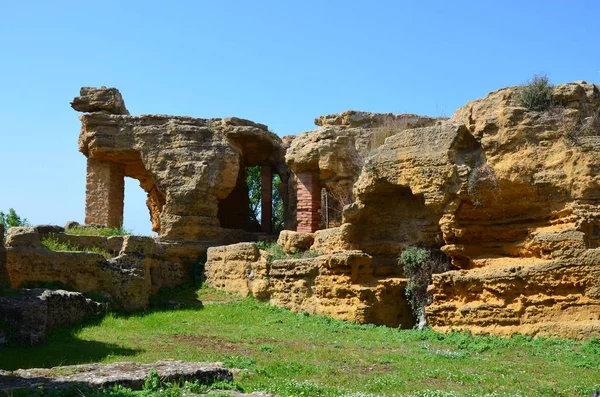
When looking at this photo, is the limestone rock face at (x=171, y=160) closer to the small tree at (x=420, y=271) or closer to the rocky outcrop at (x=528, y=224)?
the small tree at (x=420, y=271)

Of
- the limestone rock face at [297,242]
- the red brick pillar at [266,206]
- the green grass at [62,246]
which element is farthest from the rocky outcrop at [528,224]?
the red brick pillar at [266,206]

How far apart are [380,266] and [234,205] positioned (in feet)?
35.5

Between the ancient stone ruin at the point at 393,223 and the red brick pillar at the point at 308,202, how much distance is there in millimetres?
45

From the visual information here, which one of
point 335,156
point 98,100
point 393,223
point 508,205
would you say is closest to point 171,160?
point 98,100

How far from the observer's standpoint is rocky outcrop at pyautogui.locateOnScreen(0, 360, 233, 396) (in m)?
6.60

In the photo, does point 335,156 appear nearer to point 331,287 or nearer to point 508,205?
point 331,287

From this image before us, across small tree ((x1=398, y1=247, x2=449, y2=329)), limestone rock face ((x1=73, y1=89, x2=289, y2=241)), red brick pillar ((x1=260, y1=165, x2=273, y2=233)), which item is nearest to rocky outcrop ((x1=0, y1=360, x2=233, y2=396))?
small tree ((x1=398, y1=247, x2=449, y2=329))

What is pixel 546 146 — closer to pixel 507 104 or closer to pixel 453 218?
pixel 507 104

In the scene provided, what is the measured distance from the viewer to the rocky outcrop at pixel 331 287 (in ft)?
50.0

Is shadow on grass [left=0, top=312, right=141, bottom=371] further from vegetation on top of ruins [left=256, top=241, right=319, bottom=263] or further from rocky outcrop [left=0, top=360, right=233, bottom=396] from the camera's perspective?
vegetation on top of ruins [left=256, top=241, right=319, bottom=263]

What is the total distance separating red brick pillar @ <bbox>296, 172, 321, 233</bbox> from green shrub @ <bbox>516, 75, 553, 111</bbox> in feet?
27.1

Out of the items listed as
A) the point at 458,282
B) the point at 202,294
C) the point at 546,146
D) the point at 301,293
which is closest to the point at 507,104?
the point at 546,146

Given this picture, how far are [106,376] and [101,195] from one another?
16.2 m

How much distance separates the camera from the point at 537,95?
46.3 feet
